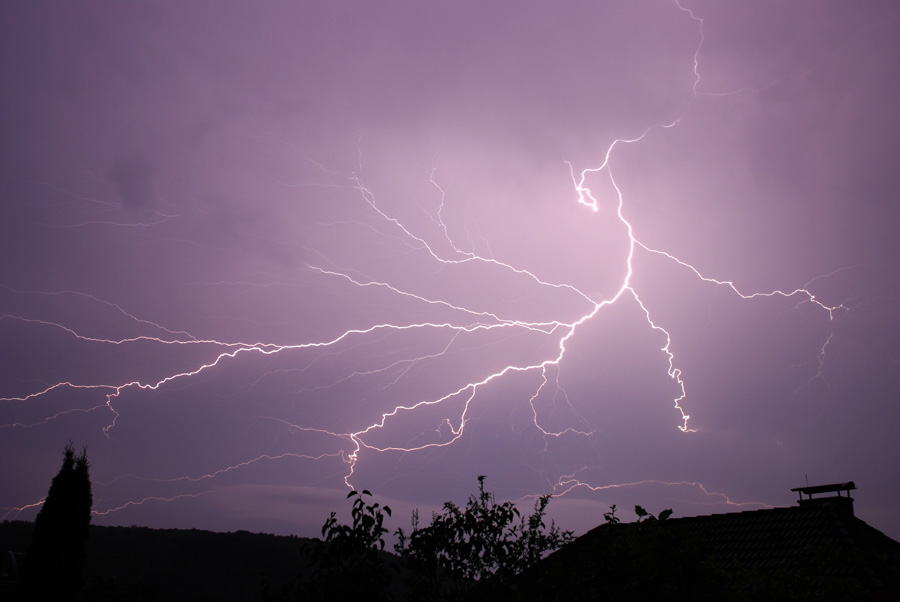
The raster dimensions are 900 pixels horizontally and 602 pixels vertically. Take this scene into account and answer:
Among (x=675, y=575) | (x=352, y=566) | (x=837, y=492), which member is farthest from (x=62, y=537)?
(x=837, y=492)

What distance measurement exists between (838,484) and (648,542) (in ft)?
42.5

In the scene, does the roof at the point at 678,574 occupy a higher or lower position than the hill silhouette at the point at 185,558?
higher

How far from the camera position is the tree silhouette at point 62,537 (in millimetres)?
11252

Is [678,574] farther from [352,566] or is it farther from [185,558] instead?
[185,558]

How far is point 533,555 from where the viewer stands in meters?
5.17

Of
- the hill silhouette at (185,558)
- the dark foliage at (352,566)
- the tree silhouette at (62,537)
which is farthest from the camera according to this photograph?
the hill silhouette at (185,558)

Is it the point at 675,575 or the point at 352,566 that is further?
the point at 352,566

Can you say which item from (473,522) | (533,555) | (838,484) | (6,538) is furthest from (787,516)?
(6,538)

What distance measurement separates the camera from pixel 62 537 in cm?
1177

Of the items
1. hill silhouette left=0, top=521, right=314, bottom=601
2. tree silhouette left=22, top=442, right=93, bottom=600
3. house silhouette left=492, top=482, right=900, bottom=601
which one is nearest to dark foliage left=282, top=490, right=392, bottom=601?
house silhouette left=492, top=482, right=900, bottom=601

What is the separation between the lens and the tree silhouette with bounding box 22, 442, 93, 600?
11252mm

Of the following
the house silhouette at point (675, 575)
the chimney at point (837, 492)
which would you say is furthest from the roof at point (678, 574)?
the chimney at point (837, 492)

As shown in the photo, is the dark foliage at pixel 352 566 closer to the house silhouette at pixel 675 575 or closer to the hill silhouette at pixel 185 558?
the house silhouette at pixel 675 575

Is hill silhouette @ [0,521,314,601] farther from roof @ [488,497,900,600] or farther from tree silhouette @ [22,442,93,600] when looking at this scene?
roof @ [488,497,900,600]
